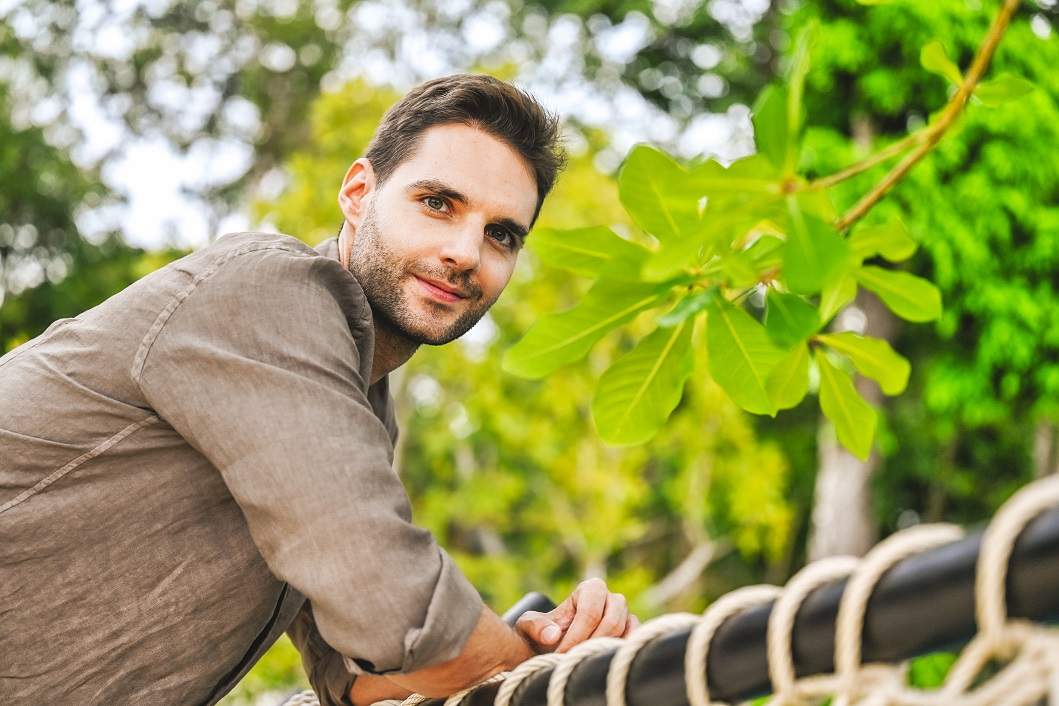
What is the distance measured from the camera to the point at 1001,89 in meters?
0.83

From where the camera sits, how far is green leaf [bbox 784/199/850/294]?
2.08 ft

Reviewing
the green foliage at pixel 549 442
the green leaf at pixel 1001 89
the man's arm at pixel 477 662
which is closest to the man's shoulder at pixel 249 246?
the man's arm at pixel 477 662

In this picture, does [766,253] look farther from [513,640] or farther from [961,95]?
[513,640]

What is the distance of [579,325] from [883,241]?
24cm

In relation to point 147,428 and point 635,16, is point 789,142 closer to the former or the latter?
point 147,428

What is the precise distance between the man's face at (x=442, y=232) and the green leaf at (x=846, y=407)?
0.61 m

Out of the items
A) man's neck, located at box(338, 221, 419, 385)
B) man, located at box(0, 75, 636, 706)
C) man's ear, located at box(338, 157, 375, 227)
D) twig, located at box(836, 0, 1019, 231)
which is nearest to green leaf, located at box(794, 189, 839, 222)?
twig, located at box(836, 0, 1019, 231)

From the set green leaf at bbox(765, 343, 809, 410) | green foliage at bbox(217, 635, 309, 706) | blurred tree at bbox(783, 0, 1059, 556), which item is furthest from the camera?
Answer: blurred tree at bbox(783, 0, 1059, 556)

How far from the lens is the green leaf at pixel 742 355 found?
34.9 inches

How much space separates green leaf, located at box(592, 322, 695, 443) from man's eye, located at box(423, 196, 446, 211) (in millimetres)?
576

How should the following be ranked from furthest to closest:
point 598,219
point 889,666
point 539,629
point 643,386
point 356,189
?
1. point 598,219
2. point 356,189
3. point 539,629
4. point 643,386
5. point 889,666

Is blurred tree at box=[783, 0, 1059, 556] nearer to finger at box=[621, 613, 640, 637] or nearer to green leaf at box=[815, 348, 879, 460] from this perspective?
finger at box=[621, 613, 640, 637]

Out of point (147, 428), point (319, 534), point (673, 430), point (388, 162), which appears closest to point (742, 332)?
point (319, 534)

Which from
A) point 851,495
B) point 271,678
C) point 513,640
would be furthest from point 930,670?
point 513,640
